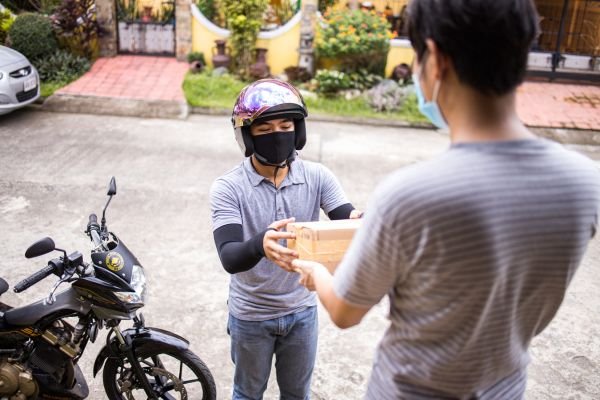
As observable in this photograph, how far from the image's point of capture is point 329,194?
2574 millimetres

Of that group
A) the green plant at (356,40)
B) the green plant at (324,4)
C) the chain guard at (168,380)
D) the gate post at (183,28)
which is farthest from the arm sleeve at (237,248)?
the green plant at (324,4)

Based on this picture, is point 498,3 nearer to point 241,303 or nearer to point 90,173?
point 241,303

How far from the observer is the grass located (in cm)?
985

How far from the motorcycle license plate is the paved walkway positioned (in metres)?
0.66

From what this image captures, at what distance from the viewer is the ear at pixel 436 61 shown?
4.09ft

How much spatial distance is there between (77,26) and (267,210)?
9648mm

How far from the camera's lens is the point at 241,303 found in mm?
2508

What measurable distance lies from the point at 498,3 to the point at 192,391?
291 centimetres

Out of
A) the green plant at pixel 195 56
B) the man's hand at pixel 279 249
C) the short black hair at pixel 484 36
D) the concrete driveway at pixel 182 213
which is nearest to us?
the short black hair at pixel 484 36

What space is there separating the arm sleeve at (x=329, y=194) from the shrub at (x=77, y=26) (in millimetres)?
9485

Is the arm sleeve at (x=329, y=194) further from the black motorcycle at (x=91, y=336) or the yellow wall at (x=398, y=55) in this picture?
the yellow wall at (x=398, y=55)

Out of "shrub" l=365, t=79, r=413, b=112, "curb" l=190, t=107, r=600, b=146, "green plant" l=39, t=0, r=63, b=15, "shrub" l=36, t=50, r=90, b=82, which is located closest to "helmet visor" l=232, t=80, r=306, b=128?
"curb" l=190, t=107, r=600, b=146

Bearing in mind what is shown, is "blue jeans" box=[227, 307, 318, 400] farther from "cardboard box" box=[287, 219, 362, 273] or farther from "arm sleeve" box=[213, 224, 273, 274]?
"cardboard box" box=[287, 219, 362, 273]

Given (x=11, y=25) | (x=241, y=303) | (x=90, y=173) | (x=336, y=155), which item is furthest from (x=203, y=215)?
(x=11, y=25)
